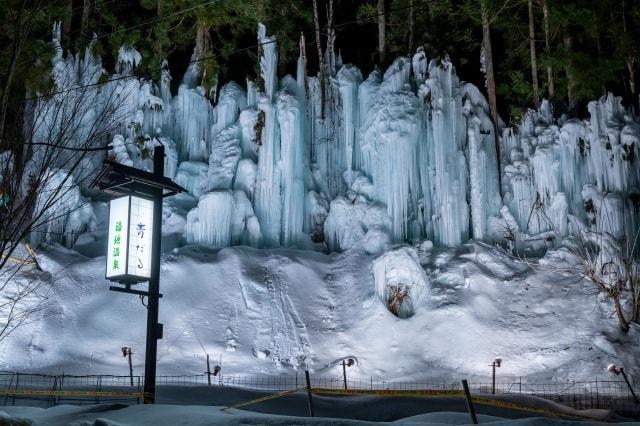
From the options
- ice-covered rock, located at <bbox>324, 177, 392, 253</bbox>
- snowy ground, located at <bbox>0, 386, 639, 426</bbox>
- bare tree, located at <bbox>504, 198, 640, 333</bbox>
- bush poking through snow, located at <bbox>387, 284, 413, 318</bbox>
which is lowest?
snowy ground, located at <bbox>0, 386, 639, 426</bbox>

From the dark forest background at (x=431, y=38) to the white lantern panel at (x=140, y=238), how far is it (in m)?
13.1

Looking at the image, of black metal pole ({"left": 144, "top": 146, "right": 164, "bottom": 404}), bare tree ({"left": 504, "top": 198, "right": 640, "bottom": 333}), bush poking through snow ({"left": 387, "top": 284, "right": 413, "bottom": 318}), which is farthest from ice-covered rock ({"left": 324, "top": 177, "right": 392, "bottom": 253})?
black metal pole ({"left": 144, "top": 146, "right": 164, "bottom": 404})

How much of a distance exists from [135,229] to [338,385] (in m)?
7.74

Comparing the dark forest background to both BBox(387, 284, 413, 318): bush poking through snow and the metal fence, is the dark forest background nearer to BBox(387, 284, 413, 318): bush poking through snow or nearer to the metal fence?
BBox(387, 284, 413, 318): bush poking through snow

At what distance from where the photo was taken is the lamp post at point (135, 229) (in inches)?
410

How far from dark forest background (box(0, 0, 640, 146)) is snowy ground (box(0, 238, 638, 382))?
7163 millimetres

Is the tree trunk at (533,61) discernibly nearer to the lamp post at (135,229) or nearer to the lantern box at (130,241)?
the lamp post at (135,229)

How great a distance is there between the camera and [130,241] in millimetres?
10523

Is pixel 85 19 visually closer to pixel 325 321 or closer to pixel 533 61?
pixel 325 321

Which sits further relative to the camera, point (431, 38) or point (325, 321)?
point (431, 38)

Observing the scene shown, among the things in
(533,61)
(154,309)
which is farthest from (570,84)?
(154,309)

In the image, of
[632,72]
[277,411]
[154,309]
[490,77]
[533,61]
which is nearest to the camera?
[154,309]

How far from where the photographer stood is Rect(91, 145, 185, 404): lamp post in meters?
10.4

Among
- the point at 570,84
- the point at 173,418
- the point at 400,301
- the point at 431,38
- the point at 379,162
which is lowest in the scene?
the point at 173,418
